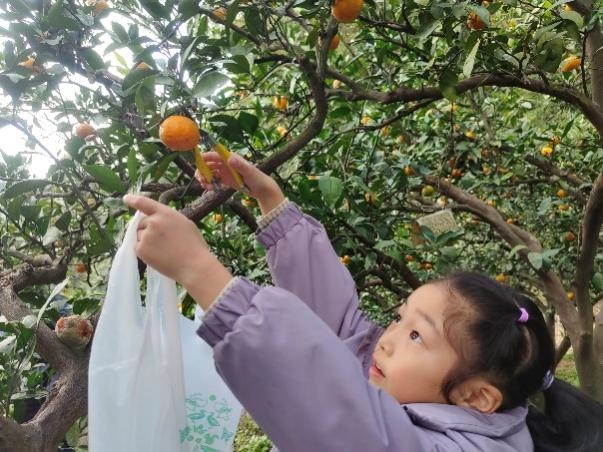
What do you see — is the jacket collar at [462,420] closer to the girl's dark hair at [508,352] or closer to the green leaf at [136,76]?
the girl's dark hair at [508,352]

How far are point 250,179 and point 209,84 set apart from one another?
0.16 meters

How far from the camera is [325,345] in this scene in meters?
0.67

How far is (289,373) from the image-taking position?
65 centimetres

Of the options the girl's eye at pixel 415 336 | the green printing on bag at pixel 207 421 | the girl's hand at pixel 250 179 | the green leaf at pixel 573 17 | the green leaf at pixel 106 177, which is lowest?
the green printing on bag at pixel 207 421

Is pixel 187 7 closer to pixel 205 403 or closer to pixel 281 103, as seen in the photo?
pixel 205 403

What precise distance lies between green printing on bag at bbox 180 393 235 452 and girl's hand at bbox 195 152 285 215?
12.0 inches

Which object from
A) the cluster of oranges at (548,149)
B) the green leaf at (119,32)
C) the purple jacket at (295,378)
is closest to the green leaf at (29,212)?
the green leaf at (119,32)

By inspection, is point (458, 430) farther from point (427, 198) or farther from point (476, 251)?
point (476, 251)

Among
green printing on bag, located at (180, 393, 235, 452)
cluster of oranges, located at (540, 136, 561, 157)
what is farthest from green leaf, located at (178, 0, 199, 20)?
cluster of oranges, located at (540, 136, 561, 157)

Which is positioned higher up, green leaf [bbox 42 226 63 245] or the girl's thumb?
green leaf [bbox 42 226 63 245]

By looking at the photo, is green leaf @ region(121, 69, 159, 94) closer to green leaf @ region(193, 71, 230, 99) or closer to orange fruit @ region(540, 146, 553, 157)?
green leaf @ region(193, 71, 230, 99)

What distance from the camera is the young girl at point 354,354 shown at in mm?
654

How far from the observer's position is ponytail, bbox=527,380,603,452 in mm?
941

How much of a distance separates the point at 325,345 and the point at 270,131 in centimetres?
146
